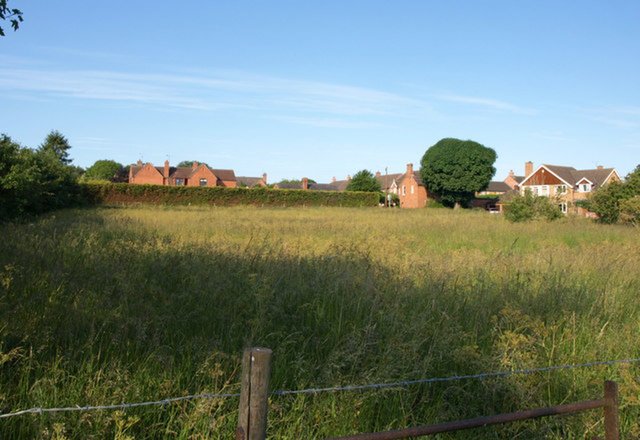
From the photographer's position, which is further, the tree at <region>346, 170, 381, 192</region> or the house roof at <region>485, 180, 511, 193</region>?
the house roof at <region>485, 180, 511, 193</region>

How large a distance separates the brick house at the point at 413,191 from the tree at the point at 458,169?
366 centimetres

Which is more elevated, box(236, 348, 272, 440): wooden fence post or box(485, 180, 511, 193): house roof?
box(485, 180, 511, 193): house roof

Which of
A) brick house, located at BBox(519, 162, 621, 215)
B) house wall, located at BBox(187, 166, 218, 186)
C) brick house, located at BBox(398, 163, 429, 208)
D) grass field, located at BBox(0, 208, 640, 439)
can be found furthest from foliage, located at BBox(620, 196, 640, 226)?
house wall, located at BBox(187, 166, 218, 186)

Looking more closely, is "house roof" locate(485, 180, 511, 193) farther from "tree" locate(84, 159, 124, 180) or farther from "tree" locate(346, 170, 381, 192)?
"tree" locate(84, 159, 124, 180)

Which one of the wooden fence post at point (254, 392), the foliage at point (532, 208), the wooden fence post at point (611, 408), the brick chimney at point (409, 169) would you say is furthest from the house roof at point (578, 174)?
the wooden fence post at point (254, 392)

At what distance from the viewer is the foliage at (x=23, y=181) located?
25.0 m

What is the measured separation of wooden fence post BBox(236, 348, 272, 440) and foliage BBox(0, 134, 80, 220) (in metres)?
22.7

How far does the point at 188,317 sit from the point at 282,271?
2.20 meters

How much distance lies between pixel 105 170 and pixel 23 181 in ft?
273

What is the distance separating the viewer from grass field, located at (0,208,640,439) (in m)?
3.72

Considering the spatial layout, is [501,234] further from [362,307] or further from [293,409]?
[293,409]

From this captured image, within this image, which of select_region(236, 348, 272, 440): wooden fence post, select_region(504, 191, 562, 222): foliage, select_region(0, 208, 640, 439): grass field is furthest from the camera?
select_region(504, 191, 562, 222): foliage

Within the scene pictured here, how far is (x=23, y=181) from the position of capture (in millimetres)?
25844

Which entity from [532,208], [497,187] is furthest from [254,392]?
[497,187]
